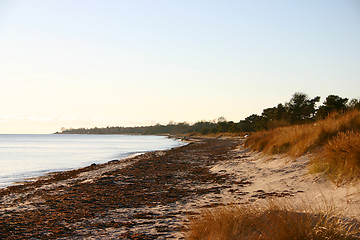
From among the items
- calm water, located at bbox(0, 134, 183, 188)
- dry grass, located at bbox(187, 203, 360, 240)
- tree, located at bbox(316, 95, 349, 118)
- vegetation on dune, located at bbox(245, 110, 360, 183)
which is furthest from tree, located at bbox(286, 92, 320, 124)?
dry grass, located at bbox(187, 203, 360, 240)

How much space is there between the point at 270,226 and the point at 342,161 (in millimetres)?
4298

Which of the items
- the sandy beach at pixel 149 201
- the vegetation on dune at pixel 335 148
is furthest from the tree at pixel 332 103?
the sandy beach at pixel 149 201

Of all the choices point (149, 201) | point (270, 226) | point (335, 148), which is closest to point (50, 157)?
point (149, 201)

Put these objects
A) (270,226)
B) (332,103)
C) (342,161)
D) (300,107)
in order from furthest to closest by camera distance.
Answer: (300,107), (332,103), (342,161), (270,226)

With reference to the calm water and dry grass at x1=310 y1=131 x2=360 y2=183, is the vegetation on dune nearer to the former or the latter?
dry grass at x1=310 y1=131 x2=360 y2=183

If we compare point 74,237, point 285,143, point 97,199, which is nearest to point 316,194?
point 74,237

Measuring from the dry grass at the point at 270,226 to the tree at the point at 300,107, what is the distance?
53.7 m

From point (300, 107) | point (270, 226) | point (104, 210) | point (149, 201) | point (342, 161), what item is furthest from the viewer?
point (300, 107)

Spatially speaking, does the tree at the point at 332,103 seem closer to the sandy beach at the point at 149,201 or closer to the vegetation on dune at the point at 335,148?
the vegetation on dune at the point at 335,148

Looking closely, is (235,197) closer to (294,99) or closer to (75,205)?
(75,205)

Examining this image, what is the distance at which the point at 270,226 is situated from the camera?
432 cm

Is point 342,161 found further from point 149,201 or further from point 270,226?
point 149,201

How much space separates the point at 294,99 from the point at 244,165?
160ft

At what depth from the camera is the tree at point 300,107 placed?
180 feet
